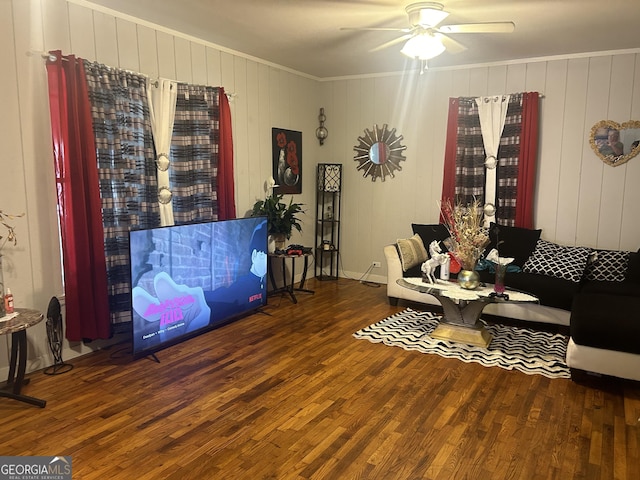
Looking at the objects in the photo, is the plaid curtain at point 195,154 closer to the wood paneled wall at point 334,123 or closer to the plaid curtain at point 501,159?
the wood paneled wall at point 334,123

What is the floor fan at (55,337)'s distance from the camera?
135 inches

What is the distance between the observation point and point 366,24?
4055mm

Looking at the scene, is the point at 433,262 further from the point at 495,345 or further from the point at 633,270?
the point at 633,270

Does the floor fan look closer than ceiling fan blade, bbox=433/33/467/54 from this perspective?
Yes

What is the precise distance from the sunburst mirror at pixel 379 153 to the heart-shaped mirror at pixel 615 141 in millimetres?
2131

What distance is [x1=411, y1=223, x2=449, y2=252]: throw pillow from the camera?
5.57 metres

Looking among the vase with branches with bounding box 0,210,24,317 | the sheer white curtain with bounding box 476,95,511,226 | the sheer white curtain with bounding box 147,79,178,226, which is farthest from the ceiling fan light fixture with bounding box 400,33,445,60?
the vase with branches with bounding box 0,210,24,317

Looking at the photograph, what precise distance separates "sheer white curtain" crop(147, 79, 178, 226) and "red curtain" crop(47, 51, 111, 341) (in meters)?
0.65

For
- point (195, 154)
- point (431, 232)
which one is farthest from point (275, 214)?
point (431, 232)

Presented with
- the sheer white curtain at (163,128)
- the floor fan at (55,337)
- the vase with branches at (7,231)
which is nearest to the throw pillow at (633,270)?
the sheer white curtain at (163,128)

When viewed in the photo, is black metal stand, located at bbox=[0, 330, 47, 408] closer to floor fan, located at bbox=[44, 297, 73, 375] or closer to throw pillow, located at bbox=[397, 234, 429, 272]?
floor fan, located at bbox=[44, 297, 73, 375]

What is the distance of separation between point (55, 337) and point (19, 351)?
1.38ft

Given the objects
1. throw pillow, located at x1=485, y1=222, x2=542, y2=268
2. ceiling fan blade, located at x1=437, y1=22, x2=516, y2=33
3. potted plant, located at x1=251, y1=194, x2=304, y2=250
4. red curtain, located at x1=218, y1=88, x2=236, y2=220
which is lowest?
throw pillow, located at x1=485, y1=222, x2=542, y2=268

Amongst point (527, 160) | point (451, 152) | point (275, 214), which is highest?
point (451, 152)
